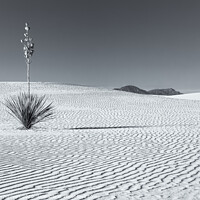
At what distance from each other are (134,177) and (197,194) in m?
1.30

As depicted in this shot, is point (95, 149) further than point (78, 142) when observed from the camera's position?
No

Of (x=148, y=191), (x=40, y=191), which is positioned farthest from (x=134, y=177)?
(x=40, y=191)

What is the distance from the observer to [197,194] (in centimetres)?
475

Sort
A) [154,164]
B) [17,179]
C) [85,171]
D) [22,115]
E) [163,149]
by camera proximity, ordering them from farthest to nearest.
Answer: [22,115]
[163,149]
[154,164]
[85,171]
[17,179]

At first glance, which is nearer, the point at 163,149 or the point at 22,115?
the point at 163,149

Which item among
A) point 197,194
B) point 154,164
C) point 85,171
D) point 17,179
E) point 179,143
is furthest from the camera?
point 179,143

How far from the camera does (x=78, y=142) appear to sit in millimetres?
10320

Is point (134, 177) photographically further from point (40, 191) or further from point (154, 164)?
point (40, 191)

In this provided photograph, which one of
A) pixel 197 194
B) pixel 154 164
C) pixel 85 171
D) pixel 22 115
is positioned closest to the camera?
pixel 197 194

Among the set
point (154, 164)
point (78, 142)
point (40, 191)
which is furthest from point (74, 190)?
point (78, 142)

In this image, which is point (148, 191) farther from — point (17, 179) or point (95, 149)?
point (95, 149)

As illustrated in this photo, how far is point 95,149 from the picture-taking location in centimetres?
903

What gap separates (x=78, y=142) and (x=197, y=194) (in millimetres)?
5929

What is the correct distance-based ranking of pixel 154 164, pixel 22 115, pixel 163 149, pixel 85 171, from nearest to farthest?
pixel 85 171
pixel 154 164
pixel 163 149
pixel 22 115
